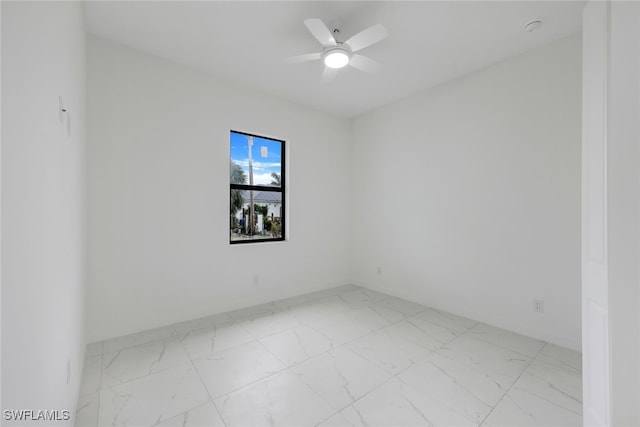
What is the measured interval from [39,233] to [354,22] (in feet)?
8.34

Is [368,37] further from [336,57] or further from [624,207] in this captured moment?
[624,207]

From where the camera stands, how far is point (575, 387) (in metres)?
1.87

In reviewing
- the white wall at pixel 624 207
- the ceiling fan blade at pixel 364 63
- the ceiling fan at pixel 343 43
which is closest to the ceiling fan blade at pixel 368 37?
the ceiling fan at pixel 343 43

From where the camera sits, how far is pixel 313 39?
2510 mm

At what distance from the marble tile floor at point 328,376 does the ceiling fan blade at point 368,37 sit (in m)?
2.60

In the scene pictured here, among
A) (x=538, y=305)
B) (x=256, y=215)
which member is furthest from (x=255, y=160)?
(x=538, y=305)

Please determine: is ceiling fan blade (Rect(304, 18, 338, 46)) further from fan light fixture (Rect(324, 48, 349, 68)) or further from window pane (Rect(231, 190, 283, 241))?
window pane (Rect(231, 190, 283, 241))

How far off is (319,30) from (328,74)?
3.45 ft

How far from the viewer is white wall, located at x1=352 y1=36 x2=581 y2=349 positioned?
248cm

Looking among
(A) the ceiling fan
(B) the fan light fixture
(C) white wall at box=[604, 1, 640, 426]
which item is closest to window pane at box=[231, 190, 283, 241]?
(A) the ceiling fan

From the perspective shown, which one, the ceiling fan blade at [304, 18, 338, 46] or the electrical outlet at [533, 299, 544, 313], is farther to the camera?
the electrical outlet at [533, 299, 544, 313]

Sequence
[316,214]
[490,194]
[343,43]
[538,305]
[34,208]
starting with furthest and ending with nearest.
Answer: [316,214] → [490,194] → [538,305] → [343,43] → [34,208]

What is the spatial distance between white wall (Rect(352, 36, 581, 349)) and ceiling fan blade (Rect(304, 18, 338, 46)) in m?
1.92

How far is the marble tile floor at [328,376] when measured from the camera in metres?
1.60
